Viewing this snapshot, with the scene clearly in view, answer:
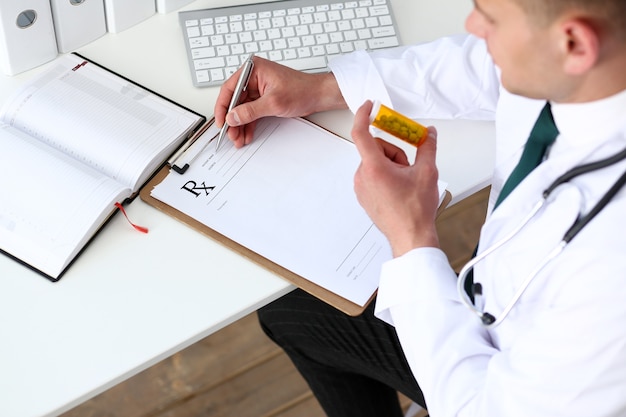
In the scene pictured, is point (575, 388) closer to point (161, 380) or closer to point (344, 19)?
point (344, 19)

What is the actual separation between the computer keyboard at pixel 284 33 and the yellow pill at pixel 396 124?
0.93 feet

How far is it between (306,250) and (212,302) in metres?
0.15

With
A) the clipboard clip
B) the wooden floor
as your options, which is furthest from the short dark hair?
the wooden floor

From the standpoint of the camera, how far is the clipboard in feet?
3.88

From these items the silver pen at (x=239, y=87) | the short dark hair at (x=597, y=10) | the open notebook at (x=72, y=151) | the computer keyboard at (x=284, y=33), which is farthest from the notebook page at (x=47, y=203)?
the short dark hair at (x=597, y=10)

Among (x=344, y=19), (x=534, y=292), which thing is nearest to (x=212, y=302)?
(x=534, y=292)

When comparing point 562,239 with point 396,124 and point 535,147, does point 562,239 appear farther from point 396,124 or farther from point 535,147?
point 396,124

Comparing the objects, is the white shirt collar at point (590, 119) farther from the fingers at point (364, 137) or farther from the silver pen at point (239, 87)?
the silver pen at point (239, 87)

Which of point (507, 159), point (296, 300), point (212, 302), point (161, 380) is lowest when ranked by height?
Answer: point (161, 380)

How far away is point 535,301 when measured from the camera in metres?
1.06

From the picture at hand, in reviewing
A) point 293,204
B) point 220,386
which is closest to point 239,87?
point 293,204

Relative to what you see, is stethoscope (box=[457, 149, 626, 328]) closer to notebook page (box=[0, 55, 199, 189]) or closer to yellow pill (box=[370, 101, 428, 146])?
yellow pill (box=[370, 101, 428, 146])

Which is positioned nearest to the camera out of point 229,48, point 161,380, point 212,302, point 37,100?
point 212,302

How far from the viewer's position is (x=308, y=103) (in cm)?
135
